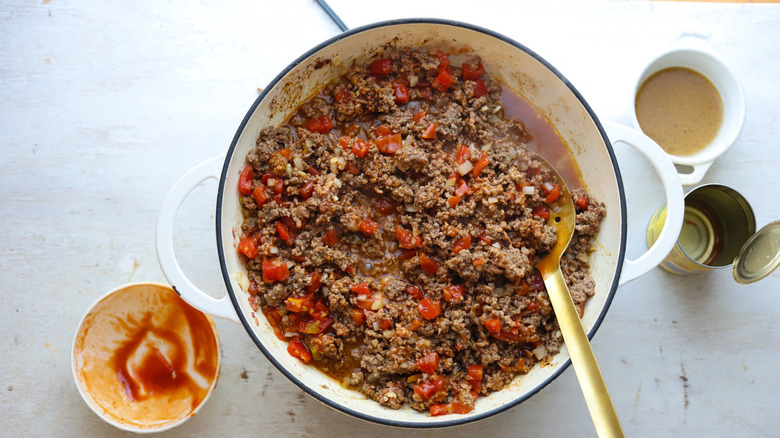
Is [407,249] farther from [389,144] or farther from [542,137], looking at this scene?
[542,137]

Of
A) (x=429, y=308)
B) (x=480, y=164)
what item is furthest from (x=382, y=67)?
(x=429, y=308)

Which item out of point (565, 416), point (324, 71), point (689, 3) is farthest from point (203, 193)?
point (689, 3)

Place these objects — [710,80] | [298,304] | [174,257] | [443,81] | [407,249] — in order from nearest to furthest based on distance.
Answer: [174,257]
[298,304]
[407,249]
[443,81]
[710,80]

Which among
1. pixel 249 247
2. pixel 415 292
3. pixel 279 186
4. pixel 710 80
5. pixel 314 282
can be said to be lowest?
pixel 249 247

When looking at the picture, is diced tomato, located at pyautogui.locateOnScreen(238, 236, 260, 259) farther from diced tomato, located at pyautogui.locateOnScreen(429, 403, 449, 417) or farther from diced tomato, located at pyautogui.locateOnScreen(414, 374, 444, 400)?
diced tomato, located at pyautogui.locateOnScreen(429, 403, 449, 417)

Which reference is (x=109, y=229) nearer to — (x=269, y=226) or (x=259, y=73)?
(x=269, y=226)

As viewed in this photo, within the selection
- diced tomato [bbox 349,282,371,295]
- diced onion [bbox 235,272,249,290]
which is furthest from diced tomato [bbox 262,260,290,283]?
diced tomato [bbox 349,282,371,295]
